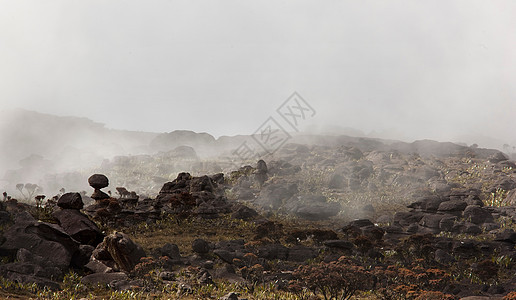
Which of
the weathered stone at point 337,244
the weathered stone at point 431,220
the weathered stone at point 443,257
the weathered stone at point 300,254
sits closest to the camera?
the weathered stone at point 300,254

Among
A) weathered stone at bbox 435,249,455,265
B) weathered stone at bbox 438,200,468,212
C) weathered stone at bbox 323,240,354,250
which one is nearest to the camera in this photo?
weathered stone at bbox 435,249,455,265

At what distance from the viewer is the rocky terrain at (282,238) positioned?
74.6 feet

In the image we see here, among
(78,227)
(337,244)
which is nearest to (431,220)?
(337,244)

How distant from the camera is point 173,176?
96938 mm

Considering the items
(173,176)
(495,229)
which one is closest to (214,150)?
(173,176)

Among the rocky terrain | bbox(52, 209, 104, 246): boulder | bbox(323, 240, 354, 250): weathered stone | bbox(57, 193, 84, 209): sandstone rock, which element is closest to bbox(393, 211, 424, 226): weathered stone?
the rocky terrain

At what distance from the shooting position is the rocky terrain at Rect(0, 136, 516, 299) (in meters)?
22.8

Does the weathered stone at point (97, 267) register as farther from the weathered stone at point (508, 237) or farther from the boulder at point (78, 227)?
the weathered stone at point (508, 237)

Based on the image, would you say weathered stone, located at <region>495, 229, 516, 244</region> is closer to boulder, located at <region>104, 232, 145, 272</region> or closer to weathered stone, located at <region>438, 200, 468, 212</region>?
weathered stone, located at <region>438, 200, 468, 212</region>

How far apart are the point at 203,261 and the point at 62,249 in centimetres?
1055

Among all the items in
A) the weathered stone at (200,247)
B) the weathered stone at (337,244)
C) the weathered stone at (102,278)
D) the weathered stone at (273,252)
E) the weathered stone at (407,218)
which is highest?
the weathered stone at (102,278)

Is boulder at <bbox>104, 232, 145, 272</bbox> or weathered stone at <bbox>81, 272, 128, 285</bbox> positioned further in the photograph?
boulder at <bbox>104, 232, 145, 272</bbox>

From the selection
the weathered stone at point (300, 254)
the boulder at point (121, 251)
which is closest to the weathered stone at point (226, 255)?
the weathered stone at point (300, 254)

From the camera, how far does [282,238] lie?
134 ft
